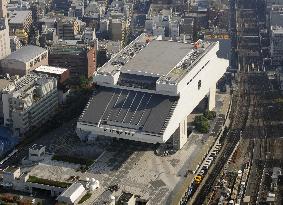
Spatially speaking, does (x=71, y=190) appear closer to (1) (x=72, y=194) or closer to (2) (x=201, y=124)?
(1) (x=72, y=194)

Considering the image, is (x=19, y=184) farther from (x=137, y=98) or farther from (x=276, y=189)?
(x=276, y=189)

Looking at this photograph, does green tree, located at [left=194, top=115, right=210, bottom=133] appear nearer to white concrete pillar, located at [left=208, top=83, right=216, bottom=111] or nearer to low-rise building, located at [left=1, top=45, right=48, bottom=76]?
white concrete pillar, located at [left=208, top=83, right=216, bottom=111]

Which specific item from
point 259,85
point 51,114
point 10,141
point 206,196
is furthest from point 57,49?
point 206,196

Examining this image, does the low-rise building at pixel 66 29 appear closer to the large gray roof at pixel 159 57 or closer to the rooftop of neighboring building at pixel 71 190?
the large gray roof at pixel 159 57

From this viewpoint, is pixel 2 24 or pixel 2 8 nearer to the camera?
pixel 2 24

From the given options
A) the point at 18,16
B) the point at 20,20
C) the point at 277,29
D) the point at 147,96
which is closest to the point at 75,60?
the point at 147,96

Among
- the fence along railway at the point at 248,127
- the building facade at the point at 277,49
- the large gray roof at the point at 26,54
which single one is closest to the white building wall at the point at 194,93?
the fence along railway at the point at 248,127
